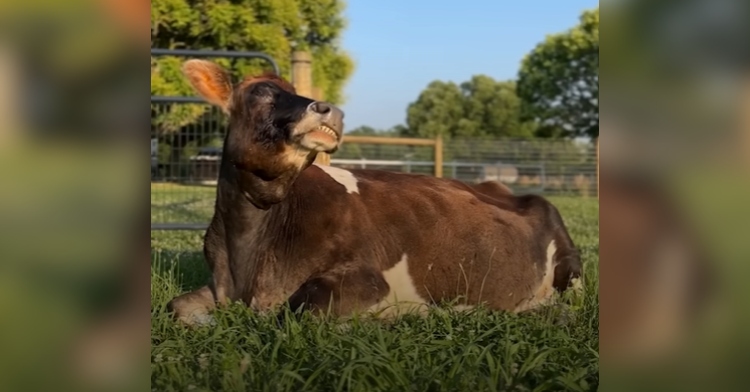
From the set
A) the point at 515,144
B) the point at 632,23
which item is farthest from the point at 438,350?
the point at 515,144

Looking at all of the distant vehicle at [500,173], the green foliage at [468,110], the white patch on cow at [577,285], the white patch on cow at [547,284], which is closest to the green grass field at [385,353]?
the white patch on cow at [577,285]

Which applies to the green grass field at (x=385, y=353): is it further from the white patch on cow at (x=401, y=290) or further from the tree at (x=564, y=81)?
the tree at (x=564, y=81)

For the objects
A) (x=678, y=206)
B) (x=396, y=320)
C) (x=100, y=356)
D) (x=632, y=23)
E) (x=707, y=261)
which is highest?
(x=632, y=23)

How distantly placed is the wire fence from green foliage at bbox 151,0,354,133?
175 inches

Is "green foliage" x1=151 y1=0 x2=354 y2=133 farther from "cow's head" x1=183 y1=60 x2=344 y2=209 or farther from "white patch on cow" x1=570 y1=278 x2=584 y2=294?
"cow's head" x1=183 y1=60 x2=344 y2=209

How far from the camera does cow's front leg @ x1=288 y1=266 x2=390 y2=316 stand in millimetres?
3879

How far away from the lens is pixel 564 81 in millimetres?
48219

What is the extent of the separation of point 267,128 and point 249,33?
2582cm

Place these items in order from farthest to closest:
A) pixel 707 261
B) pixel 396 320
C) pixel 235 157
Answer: pixel 235 157 < pixel 396 320 < pixel 707 261

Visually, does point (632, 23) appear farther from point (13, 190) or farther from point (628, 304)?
point (13, 190)

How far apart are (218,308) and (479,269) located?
5.21 feet

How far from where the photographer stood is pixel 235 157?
4.12 metres

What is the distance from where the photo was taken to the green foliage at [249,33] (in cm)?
2548

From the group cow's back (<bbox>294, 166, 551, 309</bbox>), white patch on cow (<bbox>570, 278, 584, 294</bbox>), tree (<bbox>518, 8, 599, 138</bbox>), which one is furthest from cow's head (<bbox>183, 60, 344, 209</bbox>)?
tree (<bbox>518, 8, 599, 138</bbox>)
